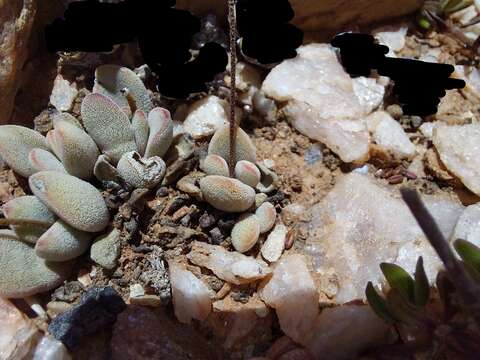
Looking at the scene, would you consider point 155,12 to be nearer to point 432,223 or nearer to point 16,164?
point 16,164

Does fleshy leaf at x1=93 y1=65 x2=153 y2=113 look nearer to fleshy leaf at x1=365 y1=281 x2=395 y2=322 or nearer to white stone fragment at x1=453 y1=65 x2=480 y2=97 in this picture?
fleshy leaf at x1=365 y1=281 x2=395 y2=322

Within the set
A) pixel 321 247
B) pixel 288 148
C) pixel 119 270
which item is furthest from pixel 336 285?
pixel 119 270

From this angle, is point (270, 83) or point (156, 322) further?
point (270, 83)

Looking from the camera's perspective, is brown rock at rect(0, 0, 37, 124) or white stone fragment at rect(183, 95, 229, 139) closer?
brown rock at rect(0, 0, 37, 124)

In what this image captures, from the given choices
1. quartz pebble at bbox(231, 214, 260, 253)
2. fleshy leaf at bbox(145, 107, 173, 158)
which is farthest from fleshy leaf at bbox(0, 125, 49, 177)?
quartz pebble at bbox(231, 214, 260, 253)

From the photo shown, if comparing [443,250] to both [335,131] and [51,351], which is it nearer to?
[335,131]

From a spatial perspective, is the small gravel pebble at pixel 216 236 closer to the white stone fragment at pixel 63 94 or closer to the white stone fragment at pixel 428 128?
the white stone fragment at pixel 63 94
